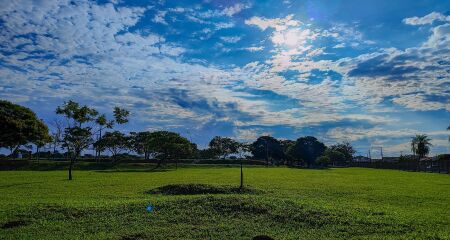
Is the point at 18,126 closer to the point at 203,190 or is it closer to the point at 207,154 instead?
the point at 203,190

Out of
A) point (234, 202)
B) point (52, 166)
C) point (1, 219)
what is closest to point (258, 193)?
point (234, 202)

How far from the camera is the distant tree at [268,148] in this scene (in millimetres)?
125500

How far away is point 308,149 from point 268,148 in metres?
21.7

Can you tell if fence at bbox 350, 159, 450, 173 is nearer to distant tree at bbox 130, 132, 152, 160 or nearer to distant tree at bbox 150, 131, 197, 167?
distant tree at bbox 150, 131, 197, 167

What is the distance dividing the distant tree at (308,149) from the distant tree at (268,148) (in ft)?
58.5

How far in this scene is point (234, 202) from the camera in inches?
593

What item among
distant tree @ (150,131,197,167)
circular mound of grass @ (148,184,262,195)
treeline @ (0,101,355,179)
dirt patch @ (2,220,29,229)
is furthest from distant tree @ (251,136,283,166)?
dirt patch @ (2,220,29,229)

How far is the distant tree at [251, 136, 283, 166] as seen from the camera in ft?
412

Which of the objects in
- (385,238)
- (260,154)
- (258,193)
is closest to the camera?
(385,238)

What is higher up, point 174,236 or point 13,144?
point 13,144

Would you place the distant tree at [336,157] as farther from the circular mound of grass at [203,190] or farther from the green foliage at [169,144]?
the circular mound of grass at [203,190]

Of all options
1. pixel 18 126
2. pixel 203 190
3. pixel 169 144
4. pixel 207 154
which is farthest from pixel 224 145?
pixel 203 190

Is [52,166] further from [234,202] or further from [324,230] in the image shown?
[324,230]

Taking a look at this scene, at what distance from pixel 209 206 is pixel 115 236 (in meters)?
4.54
